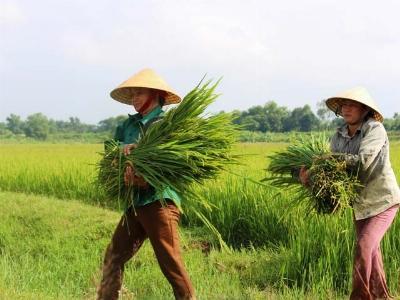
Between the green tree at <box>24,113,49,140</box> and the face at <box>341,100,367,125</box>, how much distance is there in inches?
2193

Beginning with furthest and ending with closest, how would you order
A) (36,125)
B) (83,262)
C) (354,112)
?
(36,125)
(83,262)
(354,112)

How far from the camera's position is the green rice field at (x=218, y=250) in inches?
156

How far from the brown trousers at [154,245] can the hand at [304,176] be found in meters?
0.77

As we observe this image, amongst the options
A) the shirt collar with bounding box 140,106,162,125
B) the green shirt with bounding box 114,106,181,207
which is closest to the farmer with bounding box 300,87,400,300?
the green shirt with bounding box 114,106,181,207

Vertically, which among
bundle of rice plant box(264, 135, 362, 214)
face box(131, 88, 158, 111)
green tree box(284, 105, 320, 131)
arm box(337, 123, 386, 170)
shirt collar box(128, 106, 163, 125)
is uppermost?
green tree box(284, 105, 320, 131)

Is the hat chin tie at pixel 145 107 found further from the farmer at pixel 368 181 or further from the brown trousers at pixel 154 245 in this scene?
the farmer at pixel 368 181

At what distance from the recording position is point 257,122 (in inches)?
152

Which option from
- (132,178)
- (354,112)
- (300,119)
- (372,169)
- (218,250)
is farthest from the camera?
(300,119)

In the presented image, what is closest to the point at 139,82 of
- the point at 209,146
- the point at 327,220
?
the point at 209,146

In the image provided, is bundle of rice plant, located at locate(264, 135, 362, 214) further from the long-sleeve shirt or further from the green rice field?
the green rice field

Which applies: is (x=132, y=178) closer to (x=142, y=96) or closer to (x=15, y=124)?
(x=142, y=96)

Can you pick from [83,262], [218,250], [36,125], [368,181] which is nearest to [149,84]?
[368,181]

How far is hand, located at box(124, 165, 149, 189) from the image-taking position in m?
3.07

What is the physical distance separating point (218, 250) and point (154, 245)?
7.44 ft
